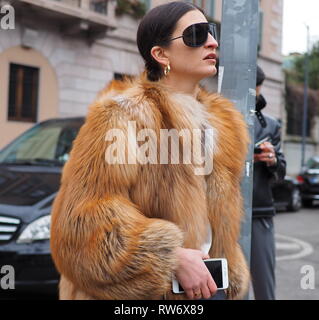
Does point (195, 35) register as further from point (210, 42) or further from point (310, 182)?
point (310, 182)

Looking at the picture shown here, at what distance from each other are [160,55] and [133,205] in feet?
1.79

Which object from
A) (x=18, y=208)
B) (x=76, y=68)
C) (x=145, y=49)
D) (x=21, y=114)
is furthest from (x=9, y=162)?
(x=76, y=68)

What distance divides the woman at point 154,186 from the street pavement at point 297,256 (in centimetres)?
330

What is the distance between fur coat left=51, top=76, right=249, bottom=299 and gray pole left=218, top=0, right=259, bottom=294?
423 millimetres

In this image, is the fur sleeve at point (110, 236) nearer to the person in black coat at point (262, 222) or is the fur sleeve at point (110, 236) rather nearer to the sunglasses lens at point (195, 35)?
the sunglasses lens at point (195, 35)

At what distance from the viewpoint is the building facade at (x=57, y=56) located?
12352mm

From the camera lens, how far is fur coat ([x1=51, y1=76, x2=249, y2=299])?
1.45 metres

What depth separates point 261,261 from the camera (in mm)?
3158

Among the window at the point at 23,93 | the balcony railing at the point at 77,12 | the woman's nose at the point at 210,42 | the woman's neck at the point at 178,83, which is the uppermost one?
the balcony railing at the point at 77,12

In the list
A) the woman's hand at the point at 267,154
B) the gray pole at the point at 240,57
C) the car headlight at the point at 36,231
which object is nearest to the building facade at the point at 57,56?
the car headlight at the point at 36,231

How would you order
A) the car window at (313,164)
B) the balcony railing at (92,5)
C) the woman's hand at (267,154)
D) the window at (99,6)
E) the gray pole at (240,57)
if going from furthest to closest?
the window at (99,6)
the balcony railing at (92,5)
the car window at (313,164)
the woman's hand at (267,154)
the gray pole at (240,57)

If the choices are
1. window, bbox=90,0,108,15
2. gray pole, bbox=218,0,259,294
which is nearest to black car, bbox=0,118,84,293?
gray pole, bbox=218,0,259,294

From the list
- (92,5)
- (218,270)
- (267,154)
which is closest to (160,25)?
(218,270)

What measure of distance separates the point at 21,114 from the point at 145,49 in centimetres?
1165
